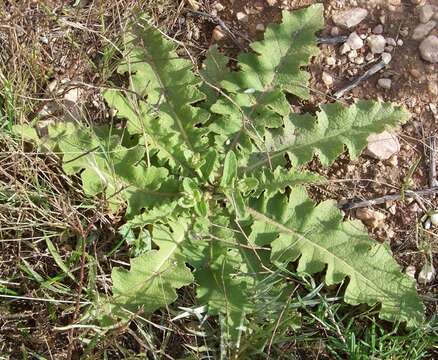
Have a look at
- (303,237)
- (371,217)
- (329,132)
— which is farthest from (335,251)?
(329,132)

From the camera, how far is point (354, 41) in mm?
2922

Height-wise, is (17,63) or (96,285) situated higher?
(17,63)

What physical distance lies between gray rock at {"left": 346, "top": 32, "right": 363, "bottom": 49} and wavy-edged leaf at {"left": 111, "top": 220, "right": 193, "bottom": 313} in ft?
3.61

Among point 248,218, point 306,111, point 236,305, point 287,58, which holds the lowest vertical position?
point 236,305

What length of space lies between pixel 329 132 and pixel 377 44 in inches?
17.8

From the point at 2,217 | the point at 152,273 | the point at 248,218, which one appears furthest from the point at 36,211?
the point at 248,218

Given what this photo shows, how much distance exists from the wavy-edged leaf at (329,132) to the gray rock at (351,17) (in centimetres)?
40

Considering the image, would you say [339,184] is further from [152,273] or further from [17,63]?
[17,63]

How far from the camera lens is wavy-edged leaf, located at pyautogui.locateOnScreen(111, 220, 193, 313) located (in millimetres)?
2520

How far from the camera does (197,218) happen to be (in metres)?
2.69

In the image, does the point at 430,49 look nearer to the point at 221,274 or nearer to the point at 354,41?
the point at 354,41

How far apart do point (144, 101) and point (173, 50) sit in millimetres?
229

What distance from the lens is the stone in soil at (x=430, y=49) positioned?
9.31 ft

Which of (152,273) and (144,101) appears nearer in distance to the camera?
(152,273)
